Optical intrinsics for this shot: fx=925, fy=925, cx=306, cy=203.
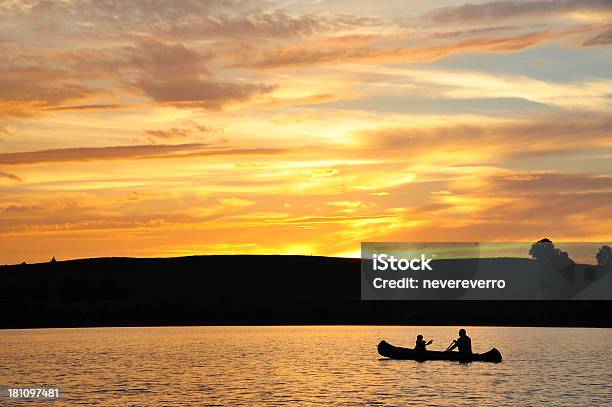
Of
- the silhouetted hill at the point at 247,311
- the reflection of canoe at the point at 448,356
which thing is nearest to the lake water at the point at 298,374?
the reflection of canoe at the point at 448,356

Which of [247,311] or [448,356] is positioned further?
[247,311]

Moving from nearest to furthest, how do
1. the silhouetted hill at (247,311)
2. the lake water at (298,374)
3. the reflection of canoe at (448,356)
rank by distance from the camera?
the lake water at (298,374) < the reflection of canoe at (448,356) < the silhouetted hill at (247,311)

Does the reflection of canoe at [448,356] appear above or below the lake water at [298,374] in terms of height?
above

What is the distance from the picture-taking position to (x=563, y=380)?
6869 centimetres

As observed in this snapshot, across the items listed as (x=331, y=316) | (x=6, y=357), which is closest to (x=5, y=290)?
(x=331, y=316)

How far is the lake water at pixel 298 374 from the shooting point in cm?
5784

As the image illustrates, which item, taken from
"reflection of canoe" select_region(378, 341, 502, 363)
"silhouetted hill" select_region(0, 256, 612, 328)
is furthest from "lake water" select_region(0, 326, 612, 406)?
"silhouetted hill" select_region(0, 256, 612, 328)

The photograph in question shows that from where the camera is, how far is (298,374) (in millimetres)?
72875

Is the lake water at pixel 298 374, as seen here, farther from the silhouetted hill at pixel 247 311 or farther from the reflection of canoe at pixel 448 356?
the silhouetted hill at pixel 247 311

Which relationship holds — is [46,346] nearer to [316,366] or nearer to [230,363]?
[230,363]

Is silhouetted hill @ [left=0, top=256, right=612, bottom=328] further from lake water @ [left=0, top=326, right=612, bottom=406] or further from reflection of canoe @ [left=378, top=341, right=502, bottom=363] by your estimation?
reflection of canoe @ [left=378, top=341, right=502, bottom=363]

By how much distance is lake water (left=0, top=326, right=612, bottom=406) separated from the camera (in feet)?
190

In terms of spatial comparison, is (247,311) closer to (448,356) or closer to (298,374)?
(448,356)

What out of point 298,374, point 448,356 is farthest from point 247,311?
point 298,374
